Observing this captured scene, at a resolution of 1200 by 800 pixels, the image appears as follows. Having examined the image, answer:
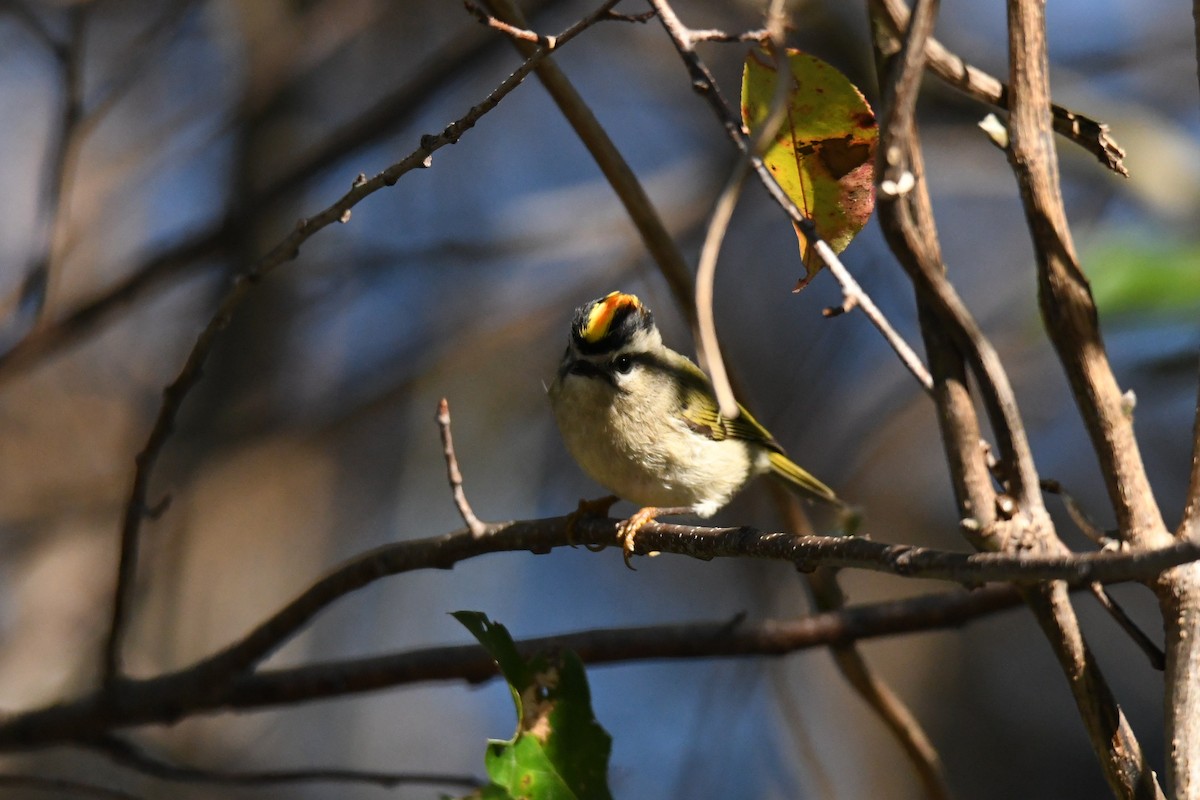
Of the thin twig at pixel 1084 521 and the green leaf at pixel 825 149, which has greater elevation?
the green leaf at pixel 825 149

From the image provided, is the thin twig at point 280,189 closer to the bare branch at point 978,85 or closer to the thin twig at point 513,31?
the thin twig at point 513,31

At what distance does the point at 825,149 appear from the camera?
1460mm

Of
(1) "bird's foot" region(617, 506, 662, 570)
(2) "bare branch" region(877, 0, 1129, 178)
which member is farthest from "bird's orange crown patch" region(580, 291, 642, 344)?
(2) "bare branch" region(877, 0, 1129, 178)

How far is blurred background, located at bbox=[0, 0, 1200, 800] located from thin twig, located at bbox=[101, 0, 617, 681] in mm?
1259

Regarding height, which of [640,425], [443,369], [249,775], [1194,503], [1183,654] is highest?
[443,369]

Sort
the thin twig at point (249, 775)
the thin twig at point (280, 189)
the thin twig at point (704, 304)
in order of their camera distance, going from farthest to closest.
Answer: the thin twig at point (280, 189)
the thin twig at point (249, 775)
the thin twig at point (704, 304)

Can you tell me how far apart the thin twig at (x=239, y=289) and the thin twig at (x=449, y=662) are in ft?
0.33

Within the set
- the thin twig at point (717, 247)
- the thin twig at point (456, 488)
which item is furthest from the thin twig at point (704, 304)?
the thin twig at point (456, 488)

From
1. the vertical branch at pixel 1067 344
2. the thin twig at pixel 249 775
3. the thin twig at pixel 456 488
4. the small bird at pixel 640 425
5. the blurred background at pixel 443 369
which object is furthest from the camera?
the blurred background at pixel 443 369

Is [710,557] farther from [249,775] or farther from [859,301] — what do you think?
[249,775]

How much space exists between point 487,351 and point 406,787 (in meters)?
2.17

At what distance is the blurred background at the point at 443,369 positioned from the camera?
12.2 feet

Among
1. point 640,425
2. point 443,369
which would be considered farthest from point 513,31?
point 443,369

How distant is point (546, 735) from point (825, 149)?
31.7 inches
